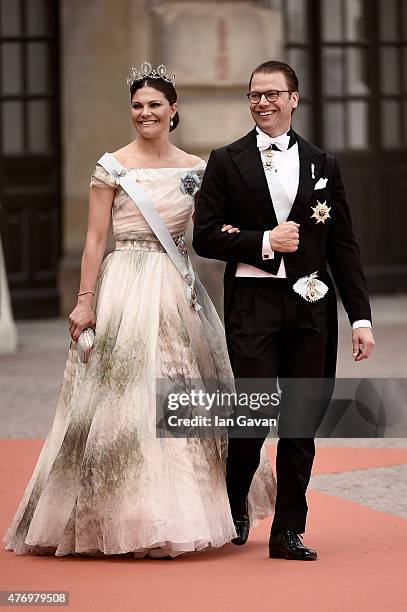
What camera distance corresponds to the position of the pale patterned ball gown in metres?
6.34

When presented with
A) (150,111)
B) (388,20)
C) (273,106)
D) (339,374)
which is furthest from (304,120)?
(273,106)

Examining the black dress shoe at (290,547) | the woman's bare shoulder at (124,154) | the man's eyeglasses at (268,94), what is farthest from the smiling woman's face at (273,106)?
the black dress shoe at (290,547)

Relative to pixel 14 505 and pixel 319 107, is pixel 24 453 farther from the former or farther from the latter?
pixel 319 107

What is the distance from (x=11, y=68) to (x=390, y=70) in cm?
357

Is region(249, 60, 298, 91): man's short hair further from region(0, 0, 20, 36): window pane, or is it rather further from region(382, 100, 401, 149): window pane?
region(382, 100, 401, 149): window pane

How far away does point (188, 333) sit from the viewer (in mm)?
6645

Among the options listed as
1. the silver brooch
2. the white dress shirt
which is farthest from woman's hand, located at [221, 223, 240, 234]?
the silver brooch

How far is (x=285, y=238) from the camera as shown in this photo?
6211 mm

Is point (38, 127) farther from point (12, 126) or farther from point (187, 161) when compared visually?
point (187, 161)

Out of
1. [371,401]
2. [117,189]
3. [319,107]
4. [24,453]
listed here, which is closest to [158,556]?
[117,189]

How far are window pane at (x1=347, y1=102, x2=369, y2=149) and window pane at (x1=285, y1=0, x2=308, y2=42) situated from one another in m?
0.79

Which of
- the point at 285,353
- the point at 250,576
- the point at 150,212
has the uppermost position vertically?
the point at 150,212

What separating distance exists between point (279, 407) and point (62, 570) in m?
0.92

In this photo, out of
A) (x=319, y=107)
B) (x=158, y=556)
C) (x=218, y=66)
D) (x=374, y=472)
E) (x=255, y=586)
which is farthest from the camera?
(x=319, y=107)
